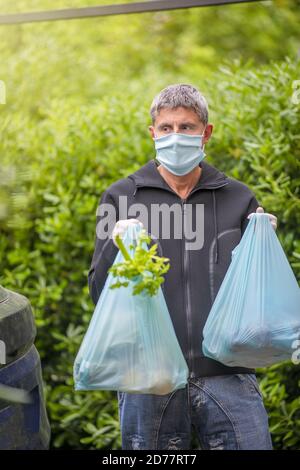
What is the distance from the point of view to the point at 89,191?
413 centimetres

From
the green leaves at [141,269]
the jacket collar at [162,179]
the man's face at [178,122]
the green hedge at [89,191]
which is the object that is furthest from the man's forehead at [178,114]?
the green hedge at [89,191]

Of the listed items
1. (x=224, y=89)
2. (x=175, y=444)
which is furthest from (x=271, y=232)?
(x=224, y=89)

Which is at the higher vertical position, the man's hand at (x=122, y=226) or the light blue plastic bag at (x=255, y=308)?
the man's hand at (x=122, y=226)

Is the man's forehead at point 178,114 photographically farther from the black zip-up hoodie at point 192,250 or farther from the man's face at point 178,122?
the black zip-up hoodie at point 192,250

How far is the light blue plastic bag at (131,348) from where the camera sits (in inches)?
91.9

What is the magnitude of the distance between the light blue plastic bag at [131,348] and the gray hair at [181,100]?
47 centimetres

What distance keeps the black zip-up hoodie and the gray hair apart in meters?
0.23

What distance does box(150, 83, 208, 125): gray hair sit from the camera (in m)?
2.55

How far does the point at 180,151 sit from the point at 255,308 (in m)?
0.59

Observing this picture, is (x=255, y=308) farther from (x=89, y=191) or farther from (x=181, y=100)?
(x=89, y=191)

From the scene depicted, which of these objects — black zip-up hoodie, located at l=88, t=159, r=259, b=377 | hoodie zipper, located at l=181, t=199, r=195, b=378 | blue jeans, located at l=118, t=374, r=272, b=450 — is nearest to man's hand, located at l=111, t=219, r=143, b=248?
black zip-up hoodie, located at l=88, t=159, r=259, b=377

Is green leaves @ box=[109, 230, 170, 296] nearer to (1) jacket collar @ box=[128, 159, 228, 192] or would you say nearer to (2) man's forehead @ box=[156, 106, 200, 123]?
(1) jacket collar @ box=[128, 159, 228, 192]

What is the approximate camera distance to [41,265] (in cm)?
412

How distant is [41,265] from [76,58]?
2.80 meters
